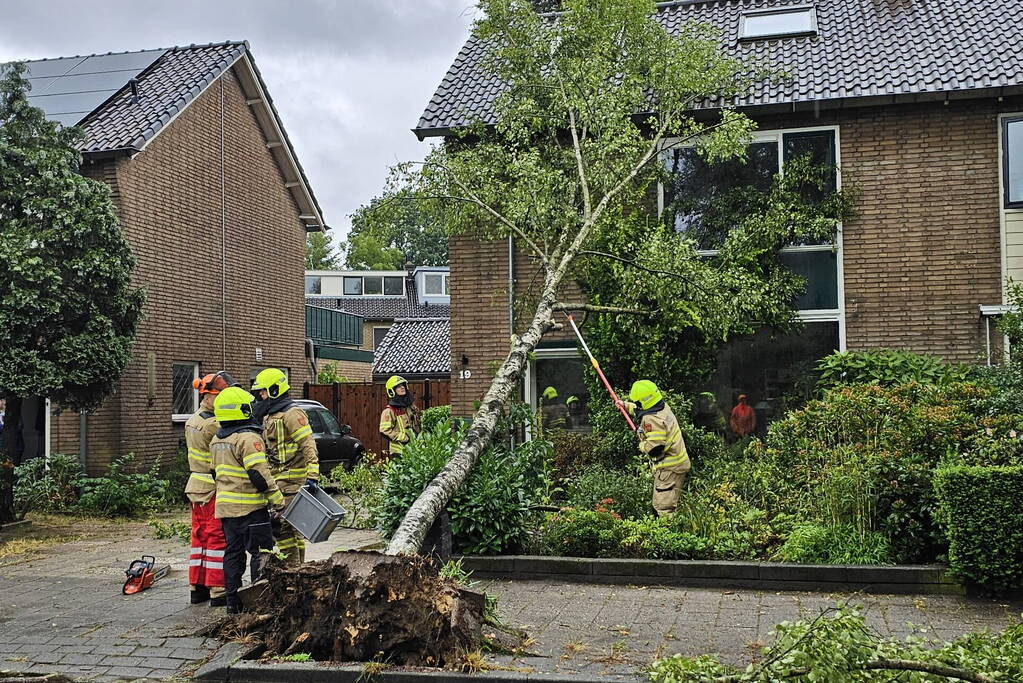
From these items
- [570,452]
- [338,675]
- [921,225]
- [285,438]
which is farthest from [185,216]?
[338,675]

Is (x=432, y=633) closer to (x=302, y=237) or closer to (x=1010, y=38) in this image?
(x=1010, y=38)

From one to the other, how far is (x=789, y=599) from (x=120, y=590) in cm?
579

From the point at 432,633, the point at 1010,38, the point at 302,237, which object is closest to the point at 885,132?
the point at 1010,38

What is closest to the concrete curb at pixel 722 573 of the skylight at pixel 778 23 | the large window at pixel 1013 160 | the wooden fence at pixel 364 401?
the large window at pixel 1013 160

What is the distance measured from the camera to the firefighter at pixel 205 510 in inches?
316

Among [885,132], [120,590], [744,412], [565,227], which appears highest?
[885,132]

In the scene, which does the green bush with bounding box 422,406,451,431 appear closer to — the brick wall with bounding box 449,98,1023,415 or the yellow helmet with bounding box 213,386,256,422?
the brick wall with bounding box 449,98,1023,415

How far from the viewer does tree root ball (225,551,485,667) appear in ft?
20.2

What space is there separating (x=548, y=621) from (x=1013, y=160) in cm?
1032

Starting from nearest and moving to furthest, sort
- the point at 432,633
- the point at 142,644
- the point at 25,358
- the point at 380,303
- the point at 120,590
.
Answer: the point at 432,633
the point at 142,644
the point at 120,590
the point at 25,358
the point at 380,303

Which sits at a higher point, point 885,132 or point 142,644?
point 885,132

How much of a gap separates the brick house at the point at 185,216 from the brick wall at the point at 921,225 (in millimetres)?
6556

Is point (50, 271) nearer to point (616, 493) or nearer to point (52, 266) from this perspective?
point (52, 266)

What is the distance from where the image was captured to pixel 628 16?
12766mm
